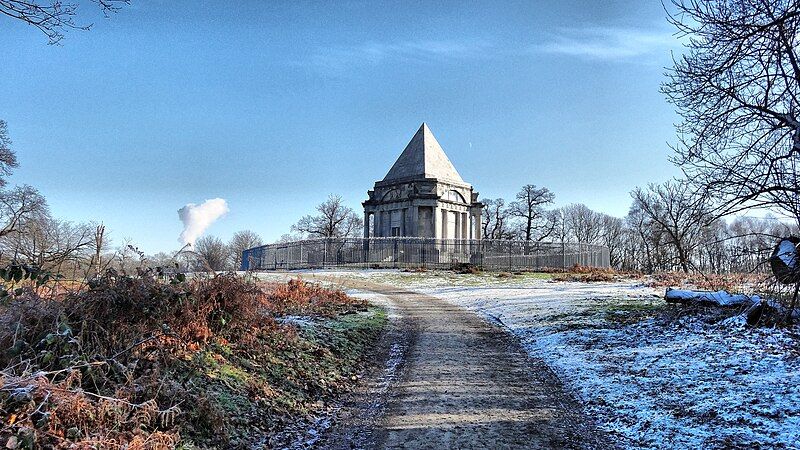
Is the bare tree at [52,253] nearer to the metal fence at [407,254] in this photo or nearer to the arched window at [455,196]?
the metal fence at [407,254]

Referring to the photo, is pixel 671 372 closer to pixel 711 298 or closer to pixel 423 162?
pixel 711 298

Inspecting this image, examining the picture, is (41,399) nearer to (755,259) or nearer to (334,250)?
(755,259)

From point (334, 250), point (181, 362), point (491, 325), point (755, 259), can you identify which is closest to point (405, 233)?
point (334, 250)

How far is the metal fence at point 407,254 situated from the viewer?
34.2 meters

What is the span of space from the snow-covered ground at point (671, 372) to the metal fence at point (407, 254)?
66.8ft

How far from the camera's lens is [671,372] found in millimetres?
7750

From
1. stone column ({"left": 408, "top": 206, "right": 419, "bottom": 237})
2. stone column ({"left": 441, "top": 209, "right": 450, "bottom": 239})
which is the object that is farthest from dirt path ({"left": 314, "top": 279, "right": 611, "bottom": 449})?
stone column ({"left": 441, "top": 209, "right": 450, "bottom": 239})

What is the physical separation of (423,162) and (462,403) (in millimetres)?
35580

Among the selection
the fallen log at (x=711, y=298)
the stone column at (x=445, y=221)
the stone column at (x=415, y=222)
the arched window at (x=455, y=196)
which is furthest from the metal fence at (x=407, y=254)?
the fallen log at (x=711, y=298)

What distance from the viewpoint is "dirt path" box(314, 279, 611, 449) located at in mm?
5641

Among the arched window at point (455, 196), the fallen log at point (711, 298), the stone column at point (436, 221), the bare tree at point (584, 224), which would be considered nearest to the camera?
the fallen log at point (711, 298)

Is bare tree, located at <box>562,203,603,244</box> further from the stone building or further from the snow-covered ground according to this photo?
the snow-covered ground

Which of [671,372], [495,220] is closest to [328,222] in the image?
[495,220]

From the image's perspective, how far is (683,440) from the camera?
554cm
